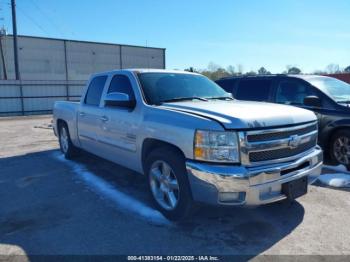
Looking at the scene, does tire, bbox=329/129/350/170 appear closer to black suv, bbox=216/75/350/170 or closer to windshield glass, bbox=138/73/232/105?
black suv, bbox=216/75/350/170

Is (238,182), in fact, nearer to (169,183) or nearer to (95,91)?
(169,183)

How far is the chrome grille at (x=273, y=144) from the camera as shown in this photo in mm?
3449

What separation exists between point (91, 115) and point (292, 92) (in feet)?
13.4

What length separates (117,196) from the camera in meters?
5.00

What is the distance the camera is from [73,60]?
33.5 meters

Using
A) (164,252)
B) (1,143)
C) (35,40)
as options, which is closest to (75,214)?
(164,252)

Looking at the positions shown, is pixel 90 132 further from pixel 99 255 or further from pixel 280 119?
pixel 280 119

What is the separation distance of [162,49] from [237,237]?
36829mm

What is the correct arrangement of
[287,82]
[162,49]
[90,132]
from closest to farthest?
1. [90,132]
2. [287,82]
3. [162,49]

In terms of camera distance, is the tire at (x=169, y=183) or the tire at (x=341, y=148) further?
the tire at (x=341, y=148)

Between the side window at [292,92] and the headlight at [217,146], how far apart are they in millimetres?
3816

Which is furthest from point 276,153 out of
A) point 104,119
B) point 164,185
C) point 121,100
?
point 104,119

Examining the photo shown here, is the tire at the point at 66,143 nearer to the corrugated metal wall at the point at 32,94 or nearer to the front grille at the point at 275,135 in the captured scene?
the front grille at the point at 275,135

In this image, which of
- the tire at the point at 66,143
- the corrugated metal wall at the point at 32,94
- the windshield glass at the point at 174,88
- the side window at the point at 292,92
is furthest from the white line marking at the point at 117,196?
the corrugated metal wall at the point at 32,94
